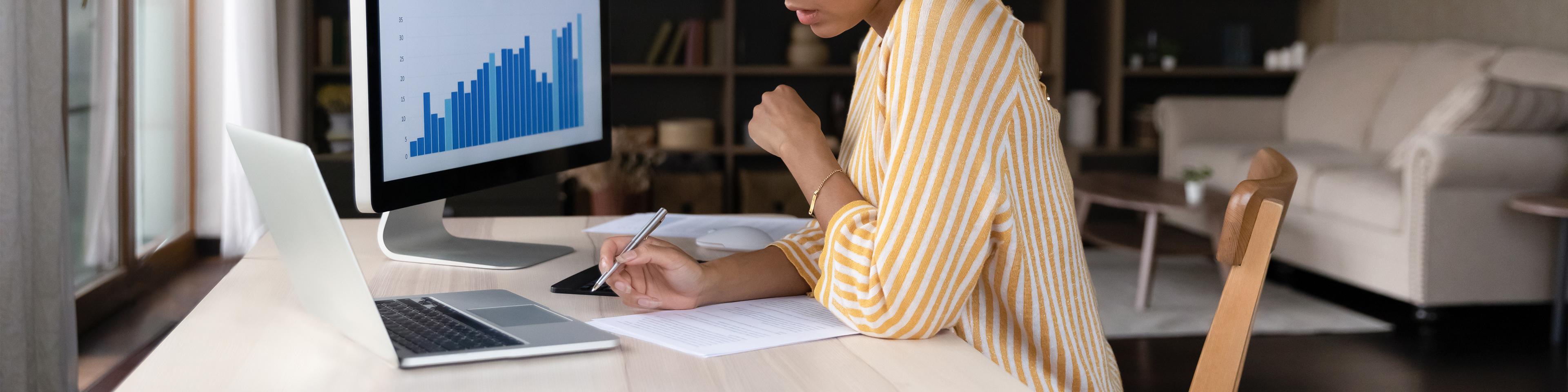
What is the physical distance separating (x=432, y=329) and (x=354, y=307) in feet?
0.25

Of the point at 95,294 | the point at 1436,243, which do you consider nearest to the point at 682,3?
the point at 95,294

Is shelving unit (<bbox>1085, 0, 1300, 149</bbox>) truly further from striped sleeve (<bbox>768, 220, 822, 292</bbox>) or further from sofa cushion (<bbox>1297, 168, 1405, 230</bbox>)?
striped sleeve (<bbox>768, 220, 822, 292</bbox>)

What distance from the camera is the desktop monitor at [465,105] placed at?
34.0 inches

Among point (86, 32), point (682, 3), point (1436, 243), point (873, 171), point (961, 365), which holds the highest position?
point (682, 3)

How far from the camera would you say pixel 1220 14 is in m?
4.71

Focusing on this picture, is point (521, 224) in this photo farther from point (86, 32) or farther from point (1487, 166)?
point (1487, 166)

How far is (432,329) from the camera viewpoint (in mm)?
708

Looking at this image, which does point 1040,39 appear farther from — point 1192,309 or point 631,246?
point 631,246

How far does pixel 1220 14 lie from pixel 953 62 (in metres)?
4.50

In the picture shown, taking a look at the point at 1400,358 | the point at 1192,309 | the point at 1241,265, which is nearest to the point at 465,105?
the point at 1241,265

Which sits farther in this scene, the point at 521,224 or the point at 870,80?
the point at 521,224

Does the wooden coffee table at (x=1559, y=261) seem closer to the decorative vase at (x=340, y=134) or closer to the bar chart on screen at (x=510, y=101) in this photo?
the bar chart on screen at (x=510, y=101)

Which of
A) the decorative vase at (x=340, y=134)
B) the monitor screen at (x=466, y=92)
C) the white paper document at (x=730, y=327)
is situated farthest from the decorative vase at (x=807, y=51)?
the white paper document at (x=730, y=327)

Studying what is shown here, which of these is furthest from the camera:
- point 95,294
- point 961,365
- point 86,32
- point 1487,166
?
point 1487,166
